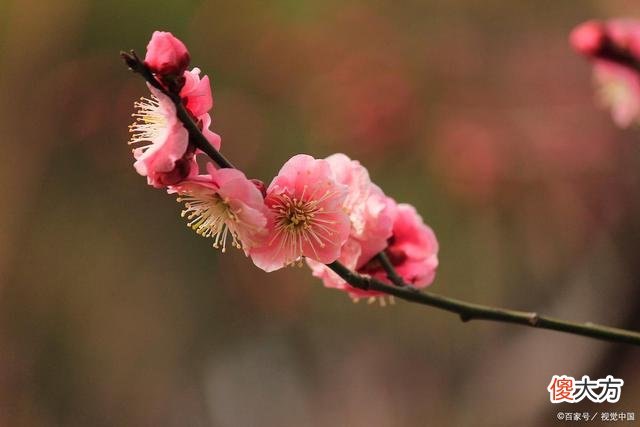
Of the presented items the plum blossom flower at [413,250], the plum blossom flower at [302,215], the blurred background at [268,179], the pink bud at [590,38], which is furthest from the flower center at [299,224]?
the blurred background at [268,179]

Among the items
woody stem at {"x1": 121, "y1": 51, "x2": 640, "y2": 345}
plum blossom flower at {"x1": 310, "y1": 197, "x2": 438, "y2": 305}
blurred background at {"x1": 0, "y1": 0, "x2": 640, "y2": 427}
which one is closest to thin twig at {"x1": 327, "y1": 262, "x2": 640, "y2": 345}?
woody stem at {"x1": 121, "y1": 51, "x2": 640, "y2": 345}

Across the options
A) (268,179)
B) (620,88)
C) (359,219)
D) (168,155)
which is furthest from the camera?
(268,179)

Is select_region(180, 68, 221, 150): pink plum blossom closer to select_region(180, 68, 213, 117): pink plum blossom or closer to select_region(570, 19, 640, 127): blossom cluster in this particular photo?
select_region(180, 68, 213, 117): pink plum blossom

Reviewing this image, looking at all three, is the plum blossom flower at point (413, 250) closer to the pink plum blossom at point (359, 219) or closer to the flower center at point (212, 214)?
the pink plum blossom at point (359, 219)

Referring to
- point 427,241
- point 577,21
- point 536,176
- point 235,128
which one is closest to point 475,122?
point 536,176

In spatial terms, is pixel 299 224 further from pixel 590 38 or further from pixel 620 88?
pixel 620 88

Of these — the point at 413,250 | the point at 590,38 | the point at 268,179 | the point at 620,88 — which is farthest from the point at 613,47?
the point at 268,179
